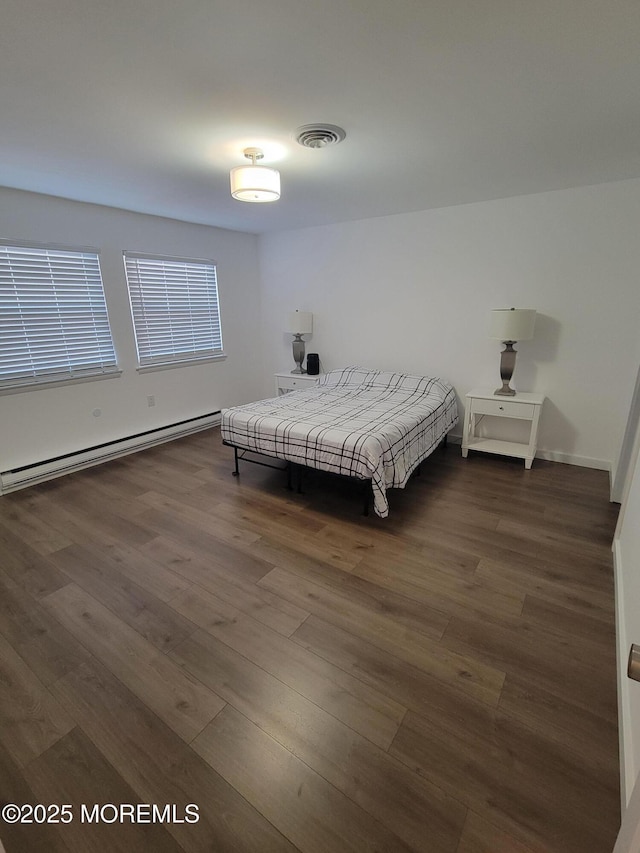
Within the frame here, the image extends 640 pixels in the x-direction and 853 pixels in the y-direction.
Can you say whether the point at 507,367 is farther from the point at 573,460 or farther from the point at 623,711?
the point at 623,711

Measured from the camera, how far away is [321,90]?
1660 millimetres

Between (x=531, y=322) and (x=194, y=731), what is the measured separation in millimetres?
3520

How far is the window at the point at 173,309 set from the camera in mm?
3936

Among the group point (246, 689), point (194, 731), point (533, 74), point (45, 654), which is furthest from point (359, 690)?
point (533, 74)

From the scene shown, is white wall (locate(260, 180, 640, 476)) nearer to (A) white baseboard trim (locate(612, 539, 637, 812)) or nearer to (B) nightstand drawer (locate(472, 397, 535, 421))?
(B) nightstand drawer (locate(472, 397, 535, 421))

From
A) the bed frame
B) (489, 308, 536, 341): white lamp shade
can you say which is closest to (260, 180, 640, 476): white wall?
(489, 308, 536, 341): white lamp shade

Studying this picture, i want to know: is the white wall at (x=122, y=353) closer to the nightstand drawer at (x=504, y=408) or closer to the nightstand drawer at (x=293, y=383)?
the nightstand drawer at (x=293, y=383)

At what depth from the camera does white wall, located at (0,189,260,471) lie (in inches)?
124

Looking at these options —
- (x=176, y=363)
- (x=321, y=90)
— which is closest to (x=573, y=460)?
(x=321, y=90)

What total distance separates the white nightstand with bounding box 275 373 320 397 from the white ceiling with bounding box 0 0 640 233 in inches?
84.8

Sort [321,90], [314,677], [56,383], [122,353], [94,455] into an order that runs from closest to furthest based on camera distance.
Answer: [314,677]
[321,90]
[56,383]
[94,455]
[122,353]

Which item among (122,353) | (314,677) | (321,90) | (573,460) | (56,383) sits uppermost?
(321,90)

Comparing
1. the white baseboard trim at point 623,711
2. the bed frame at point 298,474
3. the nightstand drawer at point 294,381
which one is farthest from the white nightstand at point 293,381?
the white baseboard trim at point 623,711

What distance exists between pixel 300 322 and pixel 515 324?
2.39 m
